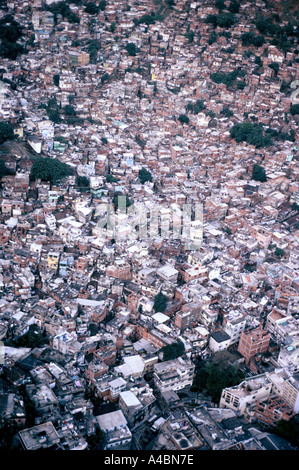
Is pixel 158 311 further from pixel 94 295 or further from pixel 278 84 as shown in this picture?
pixel 278 84

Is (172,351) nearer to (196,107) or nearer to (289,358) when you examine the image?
(289,358)

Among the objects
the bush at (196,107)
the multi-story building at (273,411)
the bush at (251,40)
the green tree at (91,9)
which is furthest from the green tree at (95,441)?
the green tree at (91,9)

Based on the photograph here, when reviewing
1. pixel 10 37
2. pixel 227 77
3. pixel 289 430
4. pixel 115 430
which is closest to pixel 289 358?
pixel 289 430

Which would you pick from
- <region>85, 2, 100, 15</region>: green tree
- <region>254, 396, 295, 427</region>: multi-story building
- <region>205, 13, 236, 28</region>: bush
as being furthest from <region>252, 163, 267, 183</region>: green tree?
<region>85, 2, 100, 15</region>: green tree

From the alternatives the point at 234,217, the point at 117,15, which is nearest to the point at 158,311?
the point at 234,217

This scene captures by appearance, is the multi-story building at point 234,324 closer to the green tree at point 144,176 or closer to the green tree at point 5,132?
the green tree at point 144,176

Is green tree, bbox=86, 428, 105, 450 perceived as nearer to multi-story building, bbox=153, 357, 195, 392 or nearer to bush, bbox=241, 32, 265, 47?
multi-story building, bbox=153, 357, 195, 392
